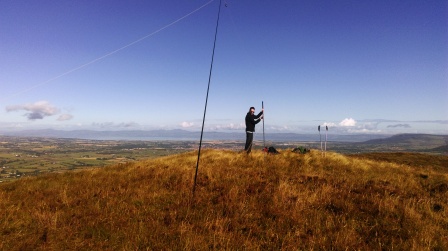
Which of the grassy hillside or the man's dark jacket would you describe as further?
the man's dark jacket

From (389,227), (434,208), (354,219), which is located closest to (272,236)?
(354,219)

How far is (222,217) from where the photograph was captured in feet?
19.0

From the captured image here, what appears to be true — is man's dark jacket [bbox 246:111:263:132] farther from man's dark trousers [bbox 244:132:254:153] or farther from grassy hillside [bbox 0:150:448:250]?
grassy hillside [bbox 0:150:448:250]

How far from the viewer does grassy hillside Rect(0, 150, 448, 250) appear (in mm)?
4629

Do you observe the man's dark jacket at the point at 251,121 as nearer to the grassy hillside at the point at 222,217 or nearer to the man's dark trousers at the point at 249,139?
the man's dark trousers at the point at 249,139

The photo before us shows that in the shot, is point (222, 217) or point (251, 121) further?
point (251, 121)

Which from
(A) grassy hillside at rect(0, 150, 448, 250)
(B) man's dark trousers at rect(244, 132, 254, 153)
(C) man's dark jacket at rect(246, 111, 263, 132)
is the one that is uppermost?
(C) man's dark jacket at rect(246, 111, 263, 132)

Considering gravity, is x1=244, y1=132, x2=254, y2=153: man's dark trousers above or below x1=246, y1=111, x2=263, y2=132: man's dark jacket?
below

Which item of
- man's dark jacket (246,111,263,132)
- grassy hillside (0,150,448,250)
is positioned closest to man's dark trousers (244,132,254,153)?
man's dark jacket (246,111,263,132)

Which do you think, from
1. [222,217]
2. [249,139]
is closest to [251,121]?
[249,139]

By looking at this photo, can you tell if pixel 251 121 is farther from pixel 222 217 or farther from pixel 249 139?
pixel 222 217

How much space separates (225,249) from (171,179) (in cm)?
565

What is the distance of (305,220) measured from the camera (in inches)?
219

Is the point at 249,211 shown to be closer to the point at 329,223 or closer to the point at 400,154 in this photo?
the point at 329,223
